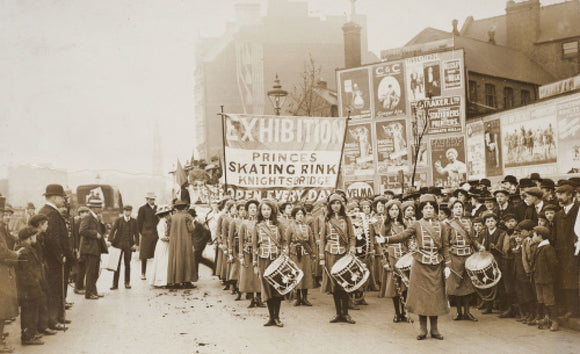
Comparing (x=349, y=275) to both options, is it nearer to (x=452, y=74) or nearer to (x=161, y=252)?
(x=161, y=252)

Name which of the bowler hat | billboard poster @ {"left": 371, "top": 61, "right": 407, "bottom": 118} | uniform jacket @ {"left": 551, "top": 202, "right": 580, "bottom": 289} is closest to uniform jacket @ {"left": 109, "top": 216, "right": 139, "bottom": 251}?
the bowler hat

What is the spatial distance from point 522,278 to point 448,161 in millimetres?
20014

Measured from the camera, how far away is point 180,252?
1486 cm

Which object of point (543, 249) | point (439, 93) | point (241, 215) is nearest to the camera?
point (543, 249)

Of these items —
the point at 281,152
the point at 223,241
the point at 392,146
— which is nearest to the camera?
the point at 281,152

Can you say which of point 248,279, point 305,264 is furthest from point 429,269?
point 305,264

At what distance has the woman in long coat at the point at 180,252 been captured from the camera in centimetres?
1477

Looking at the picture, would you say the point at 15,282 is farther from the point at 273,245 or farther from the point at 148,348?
the point at 273,245

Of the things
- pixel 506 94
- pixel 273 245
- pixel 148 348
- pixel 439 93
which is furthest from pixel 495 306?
pixel 506 94

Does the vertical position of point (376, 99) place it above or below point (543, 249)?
above

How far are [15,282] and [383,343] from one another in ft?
16.4

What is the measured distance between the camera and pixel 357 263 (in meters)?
9.55

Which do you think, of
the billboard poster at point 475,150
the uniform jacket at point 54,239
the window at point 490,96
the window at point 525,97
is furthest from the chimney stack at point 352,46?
the uniform jacket at point 54,239

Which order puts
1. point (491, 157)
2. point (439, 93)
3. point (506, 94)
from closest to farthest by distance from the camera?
point (491, 157) → point (439, 93) → point (506, 94)
